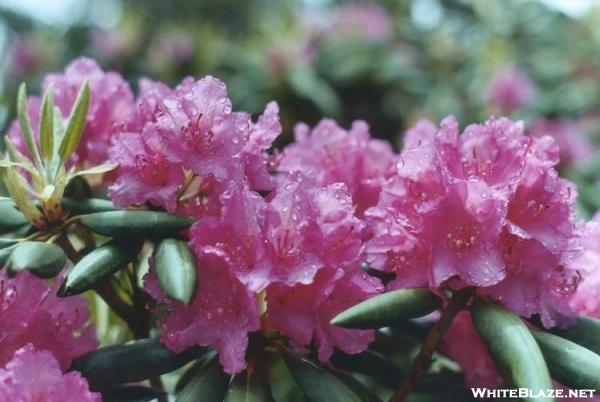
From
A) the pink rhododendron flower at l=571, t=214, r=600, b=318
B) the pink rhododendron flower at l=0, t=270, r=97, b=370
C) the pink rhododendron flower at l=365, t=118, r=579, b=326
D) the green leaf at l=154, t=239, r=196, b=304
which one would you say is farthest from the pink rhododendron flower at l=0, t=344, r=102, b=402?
the pink rhododendron flower at l=571, t=214, r=600, b=318

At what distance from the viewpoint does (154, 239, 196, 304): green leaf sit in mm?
868

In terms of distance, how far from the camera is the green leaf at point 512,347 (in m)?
0.86

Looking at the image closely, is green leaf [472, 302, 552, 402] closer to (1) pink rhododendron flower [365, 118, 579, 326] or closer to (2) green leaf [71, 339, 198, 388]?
(1) pink rhododendron flower [365, 118, 579, 326]

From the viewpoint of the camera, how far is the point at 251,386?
958mm

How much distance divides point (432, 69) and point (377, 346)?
2.26 meters

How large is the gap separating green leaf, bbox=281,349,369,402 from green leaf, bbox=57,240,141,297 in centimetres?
23

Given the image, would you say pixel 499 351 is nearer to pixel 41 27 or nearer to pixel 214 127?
pixel 214 127

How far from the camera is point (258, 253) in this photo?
942mm

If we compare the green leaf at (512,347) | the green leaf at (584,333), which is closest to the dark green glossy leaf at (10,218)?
the green leaf at (512,347)

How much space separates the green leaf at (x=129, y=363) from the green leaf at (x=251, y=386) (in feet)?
0.28

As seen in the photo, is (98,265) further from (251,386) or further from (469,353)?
(469,353)

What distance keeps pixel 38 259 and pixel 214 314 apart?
0.21 m

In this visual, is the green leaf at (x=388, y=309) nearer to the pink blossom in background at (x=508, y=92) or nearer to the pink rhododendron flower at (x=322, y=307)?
the pink rhododendron flower at (x=322, y=307)

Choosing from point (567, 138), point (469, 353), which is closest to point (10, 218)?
point (469, 353)
